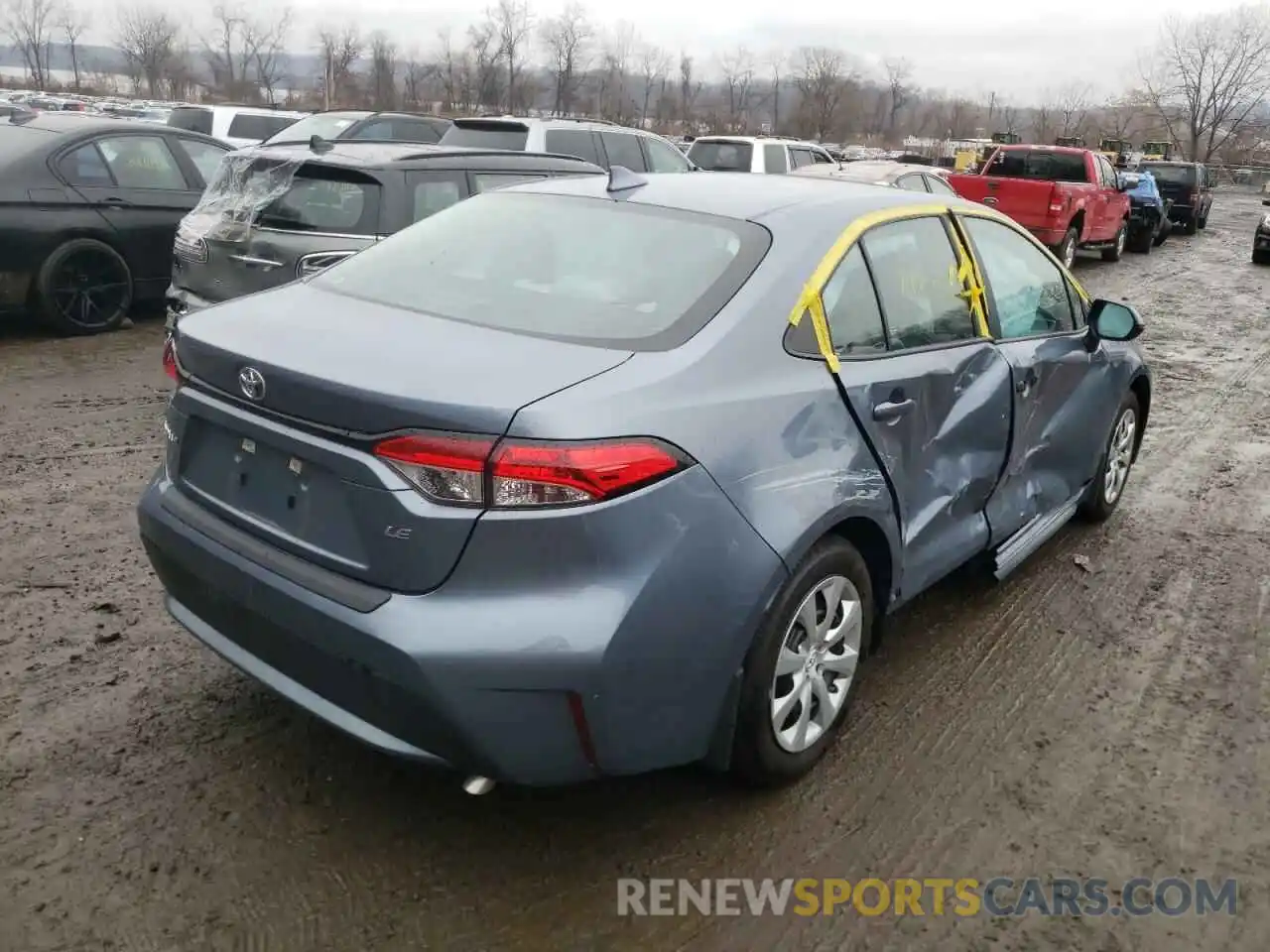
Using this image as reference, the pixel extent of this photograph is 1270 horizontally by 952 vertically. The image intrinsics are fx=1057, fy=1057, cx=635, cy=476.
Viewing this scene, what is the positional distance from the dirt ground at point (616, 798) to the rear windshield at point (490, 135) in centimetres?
770

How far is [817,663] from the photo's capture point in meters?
3.03

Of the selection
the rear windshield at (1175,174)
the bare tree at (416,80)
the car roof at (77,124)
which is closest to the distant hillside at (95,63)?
the bare tree at (416,80)

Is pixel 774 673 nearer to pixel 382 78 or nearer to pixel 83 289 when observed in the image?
pixel 83 289

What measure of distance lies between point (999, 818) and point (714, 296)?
5.54ft

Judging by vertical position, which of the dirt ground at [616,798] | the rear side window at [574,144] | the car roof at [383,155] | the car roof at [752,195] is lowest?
the dirt ground at [616,798]

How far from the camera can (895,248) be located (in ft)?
11.4

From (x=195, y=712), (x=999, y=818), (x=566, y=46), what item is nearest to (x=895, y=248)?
(x=999, y=818)

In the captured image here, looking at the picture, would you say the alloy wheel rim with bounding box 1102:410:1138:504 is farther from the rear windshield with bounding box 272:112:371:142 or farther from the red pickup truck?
the rear windshield with bounding box 272:112:371:142

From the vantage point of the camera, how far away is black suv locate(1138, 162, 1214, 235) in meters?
25.1

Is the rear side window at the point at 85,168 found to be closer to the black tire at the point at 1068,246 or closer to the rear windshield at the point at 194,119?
the rear windshield at the point at 194,119

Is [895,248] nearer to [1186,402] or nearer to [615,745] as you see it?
[615,745]

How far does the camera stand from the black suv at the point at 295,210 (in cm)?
619

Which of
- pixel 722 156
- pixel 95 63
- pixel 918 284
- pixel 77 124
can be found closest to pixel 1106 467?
pixel 918 284

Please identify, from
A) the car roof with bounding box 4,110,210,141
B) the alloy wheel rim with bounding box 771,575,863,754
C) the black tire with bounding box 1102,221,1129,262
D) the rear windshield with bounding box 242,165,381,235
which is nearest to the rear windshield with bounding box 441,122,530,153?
the car roof with bounding box 4,110,210,141
